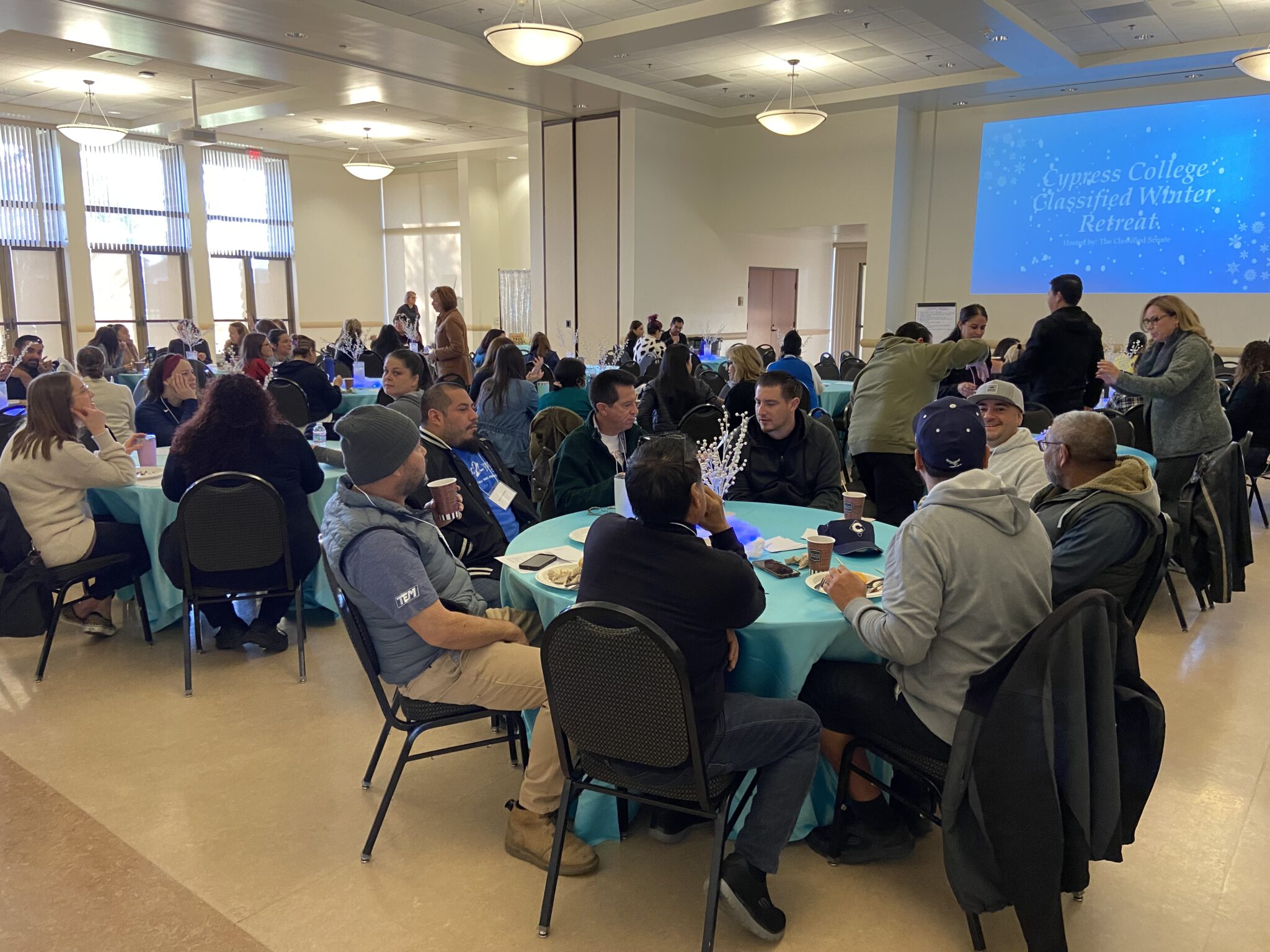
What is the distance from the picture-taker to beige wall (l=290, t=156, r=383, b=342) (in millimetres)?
15523

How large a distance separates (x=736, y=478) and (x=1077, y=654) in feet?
6.27

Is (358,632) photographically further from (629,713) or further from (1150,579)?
(1150,579)

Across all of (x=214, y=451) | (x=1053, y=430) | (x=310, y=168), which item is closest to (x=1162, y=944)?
(x=1053, y=430)

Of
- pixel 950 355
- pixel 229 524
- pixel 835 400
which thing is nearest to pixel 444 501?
pixel 229 524

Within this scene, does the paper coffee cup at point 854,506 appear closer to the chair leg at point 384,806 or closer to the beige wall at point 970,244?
the chair leg at point 384,806

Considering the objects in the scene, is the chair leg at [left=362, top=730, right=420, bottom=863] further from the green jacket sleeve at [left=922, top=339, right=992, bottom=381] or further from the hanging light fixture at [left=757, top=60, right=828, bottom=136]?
the hanging light fixture at [left=757, top=60, right=828, bottom=136]

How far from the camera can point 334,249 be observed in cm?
1602

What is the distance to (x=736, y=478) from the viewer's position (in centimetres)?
358

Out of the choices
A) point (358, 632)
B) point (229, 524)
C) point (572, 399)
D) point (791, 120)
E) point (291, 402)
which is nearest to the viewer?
point (358, 632)

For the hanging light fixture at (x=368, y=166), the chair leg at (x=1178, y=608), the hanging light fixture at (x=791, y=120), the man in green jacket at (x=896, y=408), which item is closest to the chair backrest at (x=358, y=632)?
the man in green jacket at (x=896, y=408)

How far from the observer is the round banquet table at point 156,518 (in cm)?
363

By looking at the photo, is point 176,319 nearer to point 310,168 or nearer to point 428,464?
point 310,168

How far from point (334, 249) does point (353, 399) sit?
1022 centimetres

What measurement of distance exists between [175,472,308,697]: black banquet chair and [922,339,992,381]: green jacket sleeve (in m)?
3.19
